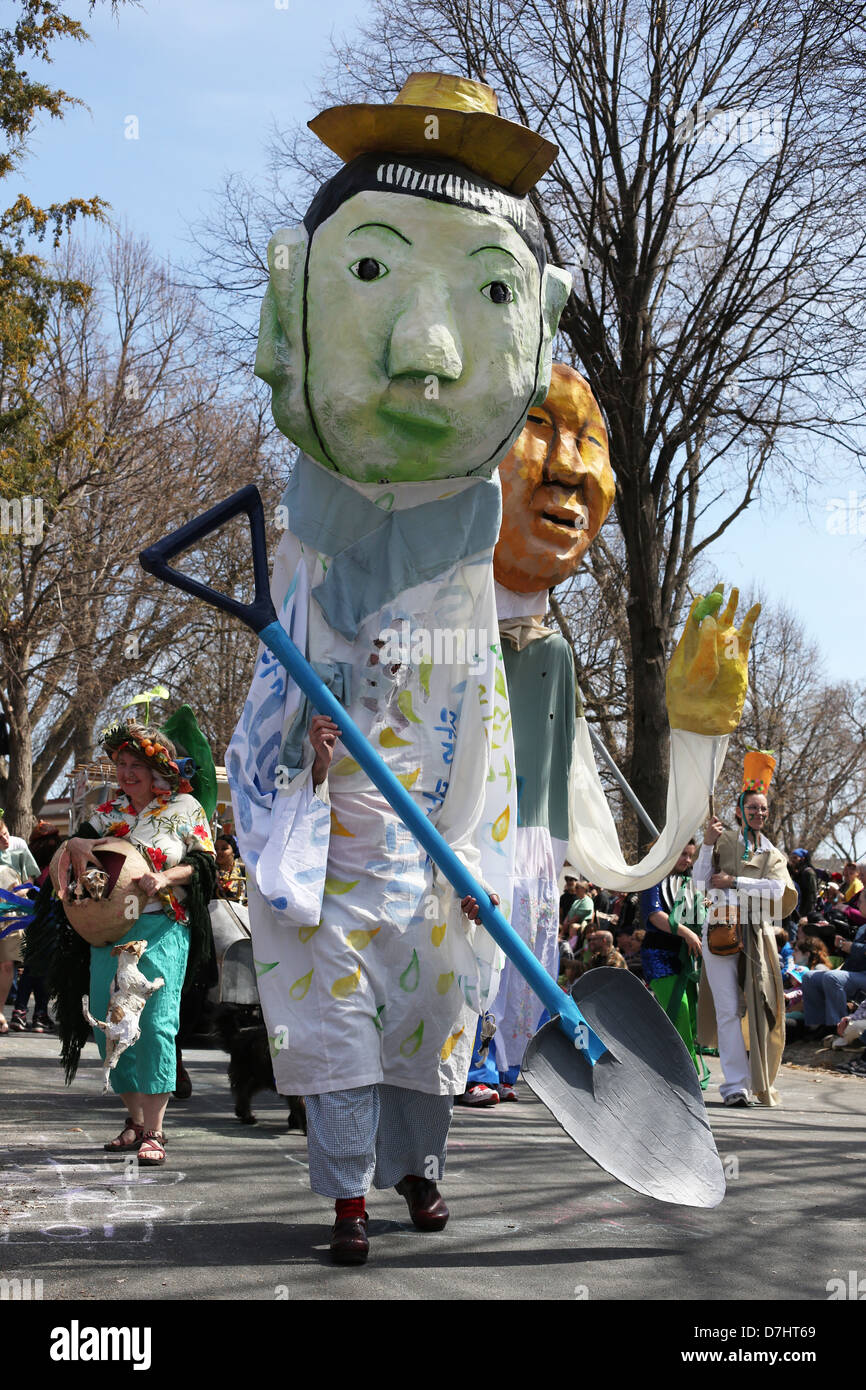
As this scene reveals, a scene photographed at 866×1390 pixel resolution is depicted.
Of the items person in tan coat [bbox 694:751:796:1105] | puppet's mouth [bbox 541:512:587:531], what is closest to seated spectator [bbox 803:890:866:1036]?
person in tan coat [bbox 694:751:796:1105]

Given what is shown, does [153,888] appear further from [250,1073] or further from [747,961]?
[747,961]

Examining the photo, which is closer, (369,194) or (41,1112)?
(369,194)

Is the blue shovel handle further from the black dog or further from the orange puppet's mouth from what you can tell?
the orange puppet's mouth

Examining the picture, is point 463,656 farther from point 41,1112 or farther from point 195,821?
point 41,1112

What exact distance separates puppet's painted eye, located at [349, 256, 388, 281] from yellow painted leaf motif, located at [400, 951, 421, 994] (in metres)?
2.01

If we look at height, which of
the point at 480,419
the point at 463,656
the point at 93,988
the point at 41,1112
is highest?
the point at 480,419

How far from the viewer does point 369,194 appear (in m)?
4.57

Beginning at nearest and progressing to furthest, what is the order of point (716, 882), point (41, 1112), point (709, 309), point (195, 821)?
point (195, 821)
point (41, 1112)
point (716, 882)
point (709, 309)

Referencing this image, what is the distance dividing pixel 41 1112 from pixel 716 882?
3.92 meters

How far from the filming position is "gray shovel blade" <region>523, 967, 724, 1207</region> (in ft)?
13.4

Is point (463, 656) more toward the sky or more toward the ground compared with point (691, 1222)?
more toward the sky

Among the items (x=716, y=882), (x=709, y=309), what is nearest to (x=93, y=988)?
(x=716, y=882)

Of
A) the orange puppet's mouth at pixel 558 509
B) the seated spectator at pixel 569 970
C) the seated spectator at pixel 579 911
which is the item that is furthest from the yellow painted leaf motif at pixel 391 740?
the seated spectator at pixel 579 911
